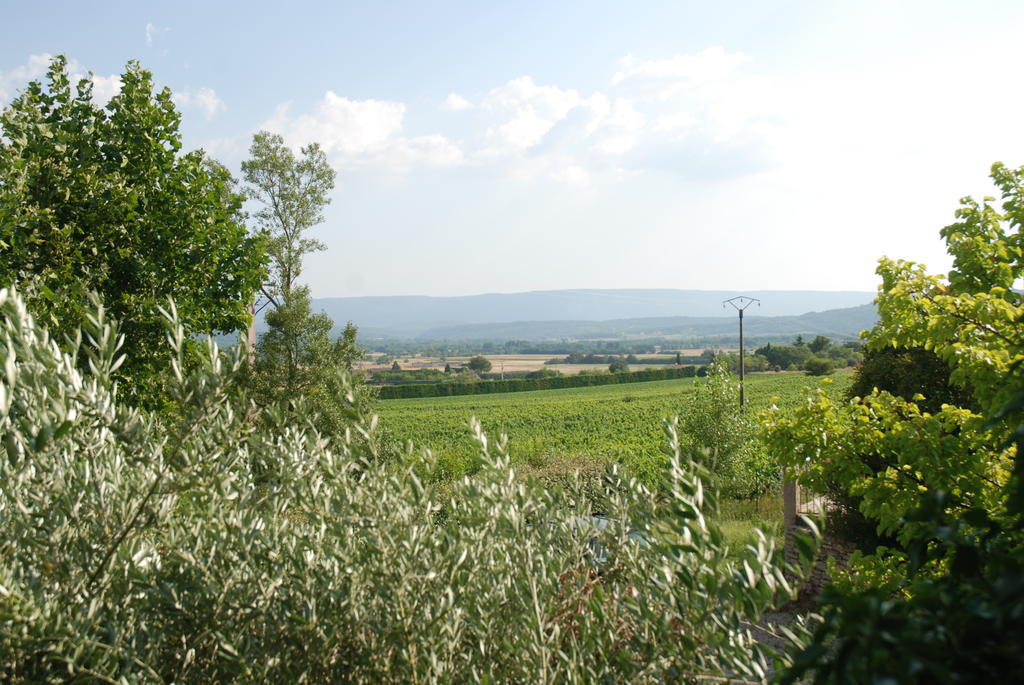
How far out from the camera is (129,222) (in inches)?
313

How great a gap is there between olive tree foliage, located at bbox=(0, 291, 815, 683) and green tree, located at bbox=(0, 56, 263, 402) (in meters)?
5.10

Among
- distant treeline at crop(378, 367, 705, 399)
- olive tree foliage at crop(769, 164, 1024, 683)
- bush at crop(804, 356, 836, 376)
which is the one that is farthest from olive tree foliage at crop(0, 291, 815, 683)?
bush at crop(804, 356, 836, 376)

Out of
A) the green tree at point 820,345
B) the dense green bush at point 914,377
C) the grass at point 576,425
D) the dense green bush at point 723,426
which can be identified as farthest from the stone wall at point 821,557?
the green tree at point 820,345

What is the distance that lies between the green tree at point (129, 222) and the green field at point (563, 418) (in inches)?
440

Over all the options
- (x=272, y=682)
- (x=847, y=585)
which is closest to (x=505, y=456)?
(x=272, y=682)

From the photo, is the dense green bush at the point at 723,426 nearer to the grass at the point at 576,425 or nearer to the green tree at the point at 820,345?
the grass at the point at 576,425

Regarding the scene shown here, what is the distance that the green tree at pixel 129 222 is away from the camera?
7.11 meters

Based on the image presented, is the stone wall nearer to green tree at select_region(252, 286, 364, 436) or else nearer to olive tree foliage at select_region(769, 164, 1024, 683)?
olive tree foliage at select_region(769, 164, 1024, 683)

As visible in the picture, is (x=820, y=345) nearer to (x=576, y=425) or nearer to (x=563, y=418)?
(x=563, y=418)

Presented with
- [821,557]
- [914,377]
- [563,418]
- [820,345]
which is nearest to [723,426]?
[821,557]

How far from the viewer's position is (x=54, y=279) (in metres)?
6.91

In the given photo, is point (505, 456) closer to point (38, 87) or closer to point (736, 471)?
point (38, 87)

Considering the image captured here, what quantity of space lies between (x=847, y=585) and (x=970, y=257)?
105 inches

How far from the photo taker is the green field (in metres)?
25.5
